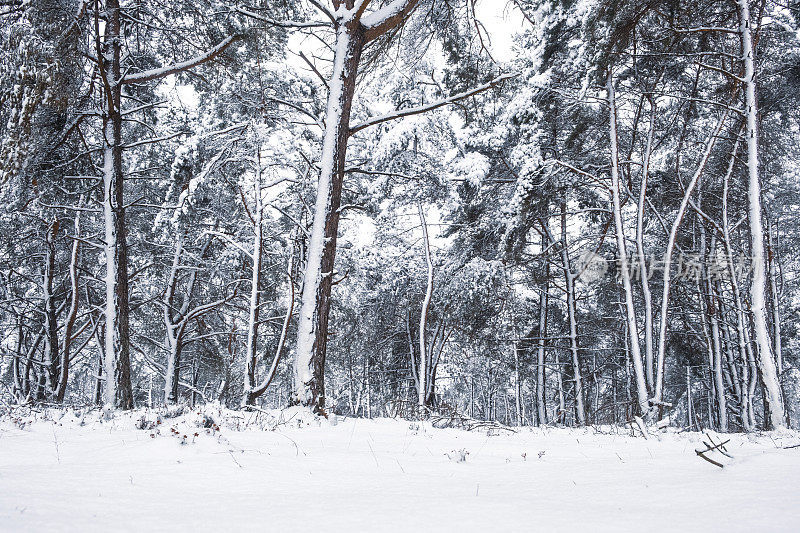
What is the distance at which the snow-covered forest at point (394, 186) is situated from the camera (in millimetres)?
5355

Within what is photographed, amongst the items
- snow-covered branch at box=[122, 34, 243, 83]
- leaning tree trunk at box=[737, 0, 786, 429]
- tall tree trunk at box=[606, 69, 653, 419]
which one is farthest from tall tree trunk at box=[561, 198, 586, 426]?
snow-covered branch at box=[122, 34, 243, 83]

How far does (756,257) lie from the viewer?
6312 millimetres

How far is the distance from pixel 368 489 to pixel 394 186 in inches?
506

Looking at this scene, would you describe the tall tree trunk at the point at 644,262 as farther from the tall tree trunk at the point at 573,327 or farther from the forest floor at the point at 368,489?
the forest floor at the point at 368,489

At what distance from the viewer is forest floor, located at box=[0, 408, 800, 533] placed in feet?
3.65

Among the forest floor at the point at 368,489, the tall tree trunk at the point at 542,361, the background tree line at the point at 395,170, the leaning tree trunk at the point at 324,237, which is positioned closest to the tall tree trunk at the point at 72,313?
the background tree line at the point at 395,170

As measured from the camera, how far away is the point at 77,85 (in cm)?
707

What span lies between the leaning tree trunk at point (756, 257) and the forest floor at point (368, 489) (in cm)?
487

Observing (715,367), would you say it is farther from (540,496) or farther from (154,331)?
(154,331)

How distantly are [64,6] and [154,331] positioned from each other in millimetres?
14448

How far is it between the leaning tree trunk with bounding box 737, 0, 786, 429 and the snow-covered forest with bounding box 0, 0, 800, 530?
0.15 ft

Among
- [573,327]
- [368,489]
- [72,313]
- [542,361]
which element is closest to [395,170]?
[573,327]

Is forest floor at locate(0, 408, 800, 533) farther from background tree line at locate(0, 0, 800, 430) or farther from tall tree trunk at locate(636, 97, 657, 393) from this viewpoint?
tall tree trunk at locate(636, 97, 657, 393)

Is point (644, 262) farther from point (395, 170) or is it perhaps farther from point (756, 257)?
point (395, 170)
